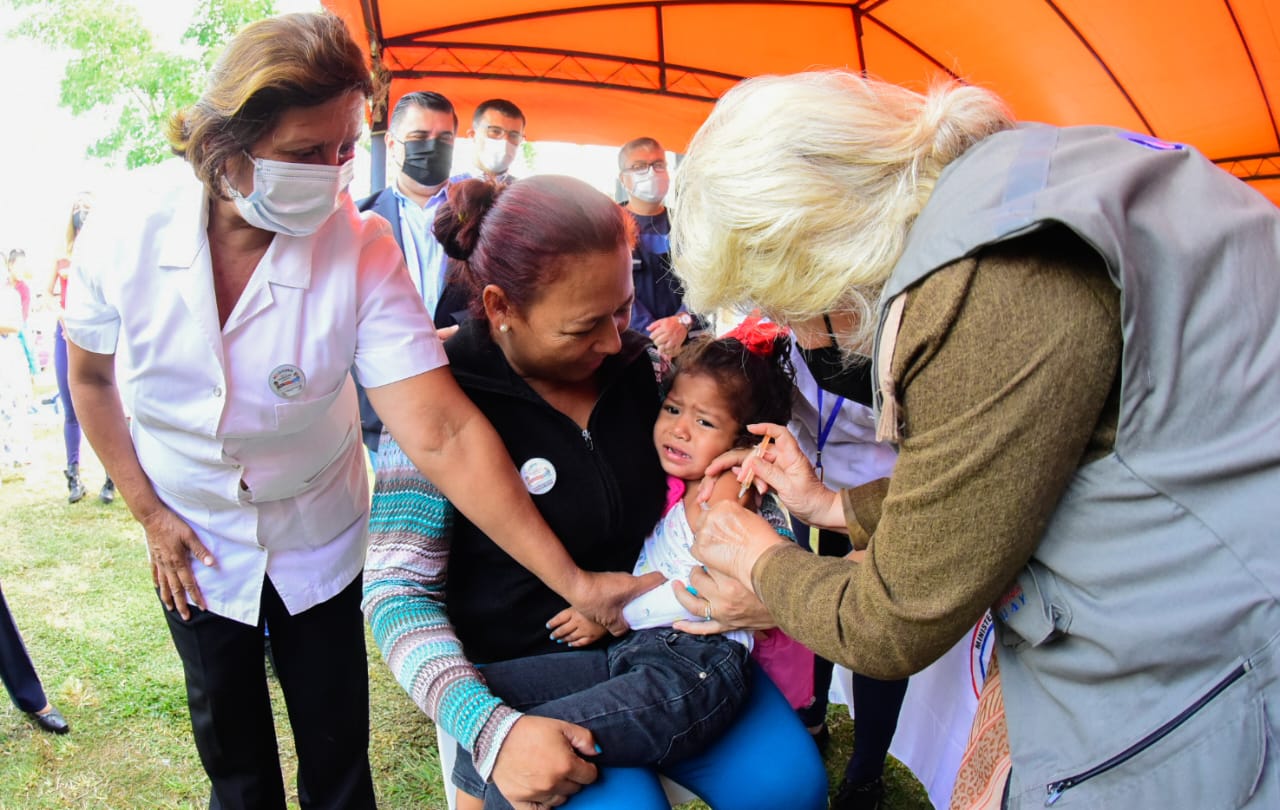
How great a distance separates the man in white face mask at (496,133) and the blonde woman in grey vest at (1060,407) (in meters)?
3.39

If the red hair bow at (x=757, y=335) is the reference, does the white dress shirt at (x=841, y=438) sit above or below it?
below

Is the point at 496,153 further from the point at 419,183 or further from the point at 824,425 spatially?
the point at 824,425

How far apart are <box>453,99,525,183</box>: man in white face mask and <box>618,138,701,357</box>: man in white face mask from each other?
669 millimetres

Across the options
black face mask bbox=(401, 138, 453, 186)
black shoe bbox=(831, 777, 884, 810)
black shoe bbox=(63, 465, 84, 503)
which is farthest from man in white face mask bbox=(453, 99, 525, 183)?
black shoe bbox=(63, 465, 84, 503)

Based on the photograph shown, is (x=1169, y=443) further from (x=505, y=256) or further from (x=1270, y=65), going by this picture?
(x=1270, y=65)

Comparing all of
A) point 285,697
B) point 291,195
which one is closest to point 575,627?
point 285,697

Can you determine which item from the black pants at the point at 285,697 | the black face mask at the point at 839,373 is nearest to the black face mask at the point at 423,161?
the black pants at the point at 285,697

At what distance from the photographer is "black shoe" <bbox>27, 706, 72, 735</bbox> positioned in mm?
3197

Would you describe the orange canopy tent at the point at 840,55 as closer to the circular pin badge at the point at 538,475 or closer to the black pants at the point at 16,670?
the black pants at the point at 16,670

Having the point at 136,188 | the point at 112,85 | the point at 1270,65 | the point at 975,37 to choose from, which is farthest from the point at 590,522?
Result: the point at 112,85

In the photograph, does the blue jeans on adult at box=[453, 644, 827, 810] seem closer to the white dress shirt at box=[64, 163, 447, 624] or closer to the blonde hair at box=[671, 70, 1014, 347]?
the white dress shirt at box=[64, 163, 447, 624]

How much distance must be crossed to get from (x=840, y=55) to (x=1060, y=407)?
6.52 metres

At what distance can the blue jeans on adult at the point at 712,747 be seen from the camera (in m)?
1.63

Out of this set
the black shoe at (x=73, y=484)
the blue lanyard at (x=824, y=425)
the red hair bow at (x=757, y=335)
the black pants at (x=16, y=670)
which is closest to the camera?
the red hair bow at (x=757, y=335)
